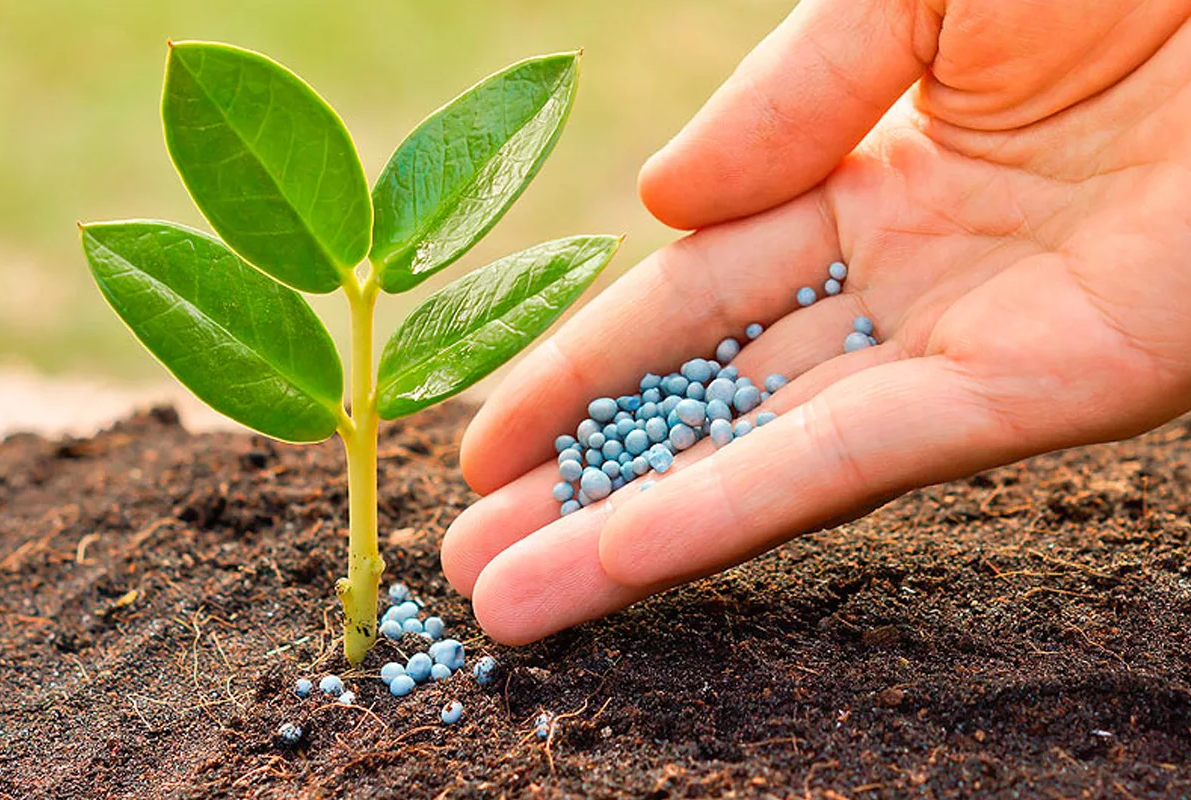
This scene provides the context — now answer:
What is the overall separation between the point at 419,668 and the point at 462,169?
546 mm

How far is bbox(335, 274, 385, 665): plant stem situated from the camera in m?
1.25

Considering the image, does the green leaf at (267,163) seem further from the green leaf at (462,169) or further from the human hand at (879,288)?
the human hand at (879,288)

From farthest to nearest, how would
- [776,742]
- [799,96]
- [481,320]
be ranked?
[799,96]
[481,320]
[776,742]

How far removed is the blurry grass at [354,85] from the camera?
2.88 metres

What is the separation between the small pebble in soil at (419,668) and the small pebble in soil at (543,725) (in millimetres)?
167

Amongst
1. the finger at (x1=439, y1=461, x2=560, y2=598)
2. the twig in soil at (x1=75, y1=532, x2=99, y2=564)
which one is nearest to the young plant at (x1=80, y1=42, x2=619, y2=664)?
the finger at (x1=439, y1=461, x2=560, y2=598)

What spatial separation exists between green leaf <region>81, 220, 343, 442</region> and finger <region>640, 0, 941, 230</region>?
51 centimetres

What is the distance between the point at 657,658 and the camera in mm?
1265

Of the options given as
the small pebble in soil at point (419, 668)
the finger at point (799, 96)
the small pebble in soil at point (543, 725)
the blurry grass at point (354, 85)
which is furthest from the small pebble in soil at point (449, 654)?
the blurry grass at point (354, 85)

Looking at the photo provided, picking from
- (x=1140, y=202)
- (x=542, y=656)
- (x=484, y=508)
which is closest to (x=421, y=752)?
(x=542, y=656)

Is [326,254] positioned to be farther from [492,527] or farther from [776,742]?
[776,742]

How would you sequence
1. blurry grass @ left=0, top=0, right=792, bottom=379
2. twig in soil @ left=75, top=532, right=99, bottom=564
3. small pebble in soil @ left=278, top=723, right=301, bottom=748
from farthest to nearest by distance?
blurry grass @ left=0, top=0, right=792, bottom=379, twig in soil @ left=75, top=532, right=99, bottom=564, small pebble in soil @ left=278, top=723, right=301, bottom=748

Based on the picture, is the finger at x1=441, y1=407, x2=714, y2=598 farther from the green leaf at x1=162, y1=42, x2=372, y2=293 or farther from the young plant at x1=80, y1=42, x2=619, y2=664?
the green leaf at x1=162, y1=42, x2=372, y2=293

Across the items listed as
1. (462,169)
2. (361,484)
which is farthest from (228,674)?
(462,169)
